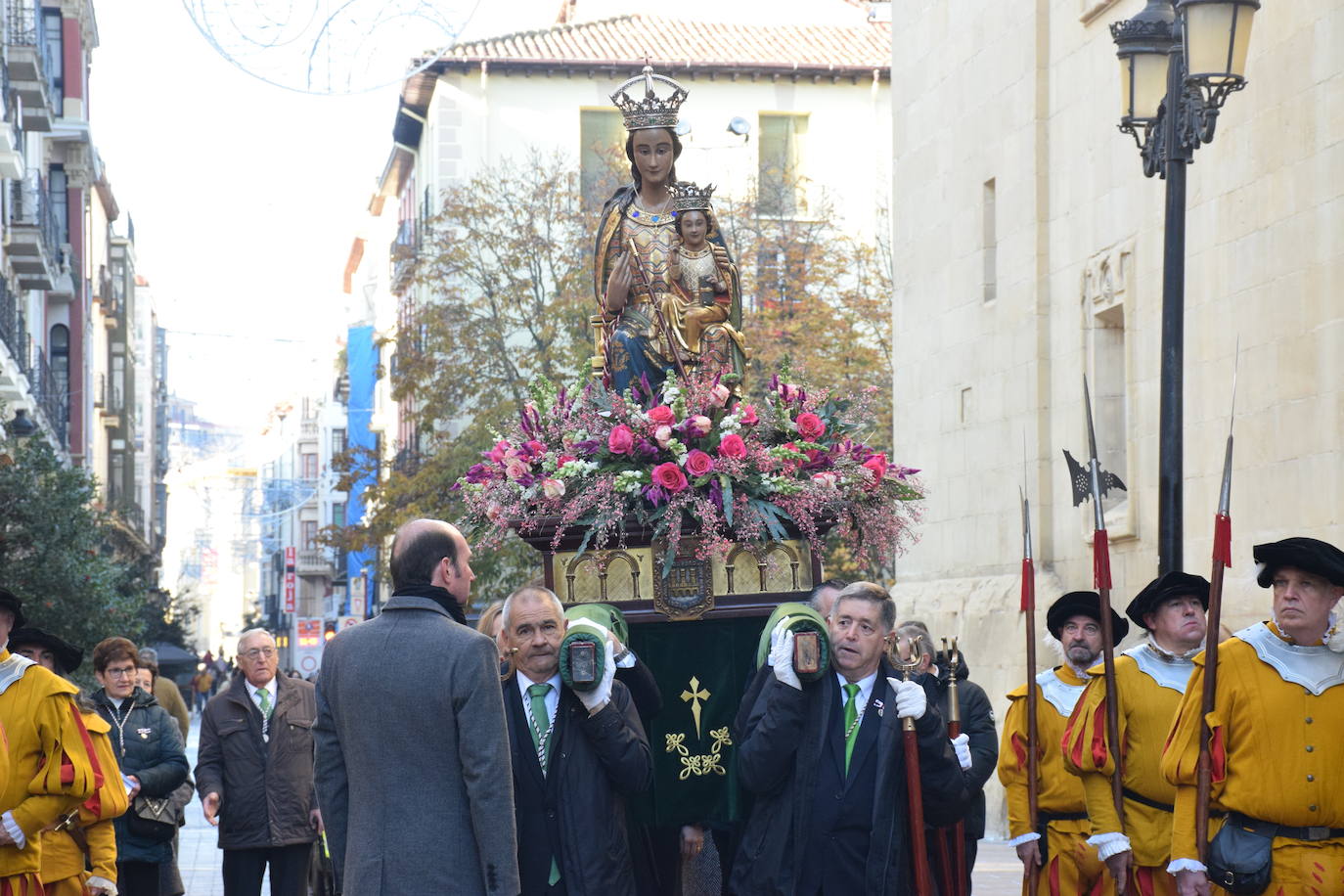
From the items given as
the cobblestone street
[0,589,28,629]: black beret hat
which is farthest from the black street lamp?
the cobblestone street

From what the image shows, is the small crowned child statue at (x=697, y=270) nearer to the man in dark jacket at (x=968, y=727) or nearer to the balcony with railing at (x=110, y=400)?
the man in dark jacket at (x=968, y=727)

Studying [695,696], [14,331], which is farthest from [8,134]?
[695,696]

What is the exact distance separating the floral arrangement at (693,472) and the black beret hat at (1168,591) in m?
1.73

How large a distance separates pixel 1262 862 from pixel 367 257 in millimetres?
73581

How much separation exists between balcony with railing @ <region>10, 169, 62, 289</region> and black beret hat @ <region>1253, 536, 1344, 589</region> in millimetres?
33202

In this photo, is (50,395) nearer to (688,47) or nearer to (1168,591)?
(688,47)

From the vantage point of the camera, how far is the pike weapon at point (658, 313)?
35.2 ft

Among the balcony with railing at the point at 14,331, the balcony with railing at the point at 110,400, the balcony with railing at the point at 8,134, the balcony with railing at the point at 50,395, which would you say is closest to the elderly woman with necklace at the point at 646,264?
the balcony with railing at the point at 8,134

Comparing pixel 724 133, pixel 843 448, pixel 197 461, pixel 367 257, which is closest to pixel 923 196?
pixel 843 448

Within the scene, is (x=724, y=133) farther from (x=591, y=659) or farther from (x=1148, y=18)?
(x=591, y=659)

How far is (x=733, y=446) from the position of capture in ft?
31.6

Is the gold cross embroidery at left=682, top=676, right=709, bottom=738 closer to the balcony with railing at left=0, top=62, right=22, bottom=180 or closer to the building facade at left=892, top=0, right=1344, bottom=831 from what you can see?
the building facade at left=892, top=0, right=1344, bottom=831

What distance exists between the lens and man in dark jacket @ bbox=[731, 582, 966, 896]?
7.53m

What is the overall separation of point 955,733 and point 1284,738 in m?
1.45
